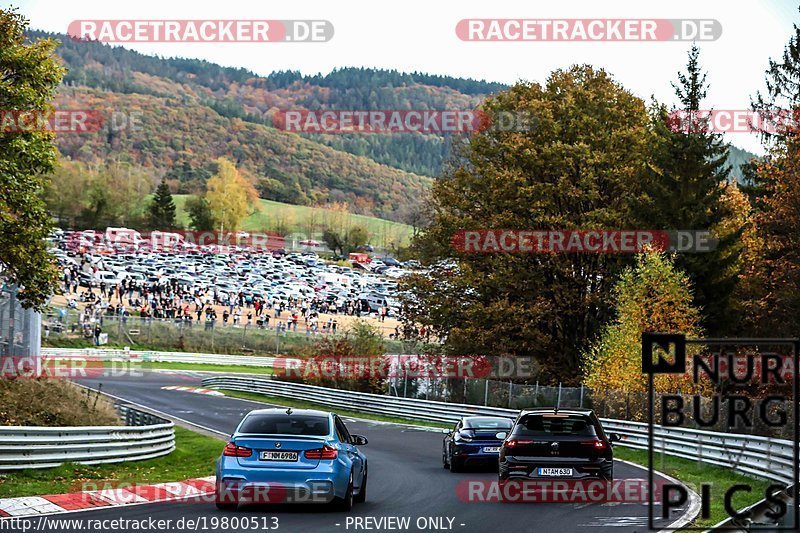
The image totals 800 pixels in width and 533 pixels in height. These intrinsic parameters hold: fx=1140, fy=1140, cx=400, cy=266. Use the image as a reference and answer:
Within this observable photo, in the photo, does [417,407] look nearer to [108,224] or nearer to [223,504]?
[223,504]

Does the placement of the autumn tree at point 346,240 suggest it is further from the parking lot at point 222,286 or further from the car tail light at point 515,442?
the car tail light at point 515,442

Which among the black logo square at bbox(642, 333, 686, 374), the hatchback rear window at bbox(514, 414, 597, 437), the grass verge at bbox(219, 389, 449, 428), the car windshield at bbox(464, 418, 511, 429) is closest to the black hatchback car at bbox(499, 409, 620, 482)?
the hatchback rear window at bbox(514, 414, 597, 437)

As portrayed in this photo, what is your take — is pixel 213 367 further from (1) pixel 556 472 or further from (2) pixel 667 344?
(2) pixel 667 344

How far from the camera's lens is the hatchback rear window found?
17.8 metres

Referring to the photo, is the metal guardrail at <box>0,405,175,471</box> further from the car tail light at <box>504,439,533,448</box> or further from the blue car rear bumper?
the car tail light at <box>504,439,533,448</box>

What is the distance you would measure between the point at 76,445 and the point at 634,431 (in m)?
18.2

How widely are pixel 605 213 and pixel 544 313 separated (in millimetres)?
5074

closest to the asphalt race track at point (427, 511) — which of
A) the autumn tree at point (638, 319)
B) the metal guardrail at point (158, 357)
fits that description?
the autumn tree at point (638, 319)

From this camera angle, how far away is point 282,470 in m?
15.1

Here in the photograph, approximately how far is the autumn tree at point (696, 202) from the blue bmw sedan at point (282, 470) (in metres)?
37.2

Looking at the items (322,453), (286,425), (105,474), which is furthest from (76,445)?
(322,453)

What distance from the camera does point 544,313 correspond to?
49438mm

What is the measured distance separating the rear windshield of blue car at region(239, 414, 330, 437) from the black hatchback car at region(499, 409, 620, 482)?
333cm

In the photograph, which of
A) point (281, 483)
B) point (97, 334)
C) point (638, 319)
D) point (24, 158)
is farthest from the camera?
point (97, 334)
